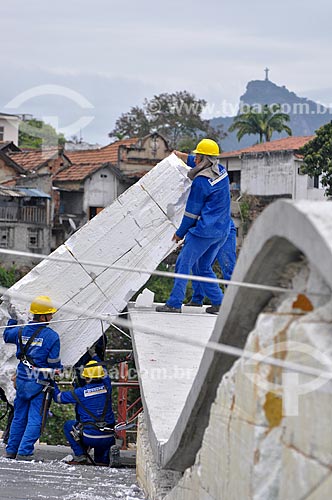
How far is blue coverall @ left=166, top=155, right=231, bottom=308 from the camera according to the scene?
27.0ft

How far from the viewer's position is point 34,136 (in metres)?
62.5

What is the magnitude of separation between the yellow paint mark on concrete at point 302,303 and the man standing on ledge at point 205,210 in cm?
531

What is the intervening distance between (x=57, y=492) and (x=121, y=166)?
3843 cm

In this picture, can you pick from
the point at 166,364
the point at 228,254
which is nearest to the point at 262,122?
the point at 228,254

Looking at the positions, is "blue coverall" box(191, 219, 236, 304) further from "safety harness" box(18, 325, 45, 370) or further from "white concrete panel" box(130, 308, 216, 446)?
"safety harness" box(18, 325, 45, 370)

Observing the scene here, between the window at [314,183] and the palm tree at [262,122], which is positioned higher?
the palm tree at [262,122]

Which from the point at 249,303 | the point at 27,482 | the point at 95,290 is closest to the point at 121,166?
the point at 95,290

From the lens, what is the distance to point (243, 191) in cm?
3934

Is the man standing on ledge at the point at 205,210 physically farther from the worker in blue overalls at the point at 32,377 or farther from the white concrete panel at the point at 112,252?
the worker in blue overalls at the point at 32,377

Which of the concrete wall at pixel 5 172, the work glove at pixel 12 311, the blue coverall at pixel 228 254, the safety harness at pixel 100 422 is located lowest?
the safety harness at pixel 100 422

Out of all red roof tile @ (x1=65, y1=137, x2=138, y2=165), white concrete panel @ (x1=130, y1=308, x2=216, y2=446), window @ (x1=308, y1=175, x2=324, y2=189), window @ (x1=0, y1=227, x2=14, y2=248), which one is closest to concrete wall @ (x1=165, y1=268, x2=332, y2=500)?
white concrete panel @ (x1=130, y1=308, x2=216, y2=446)

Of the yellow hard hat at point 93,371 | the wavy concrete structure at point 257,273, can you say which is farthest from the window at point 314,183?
the wavy concrete structure at point 257,273

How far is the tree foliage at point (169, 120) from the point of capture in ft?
184

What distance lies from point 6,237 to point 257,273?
3606 cm
